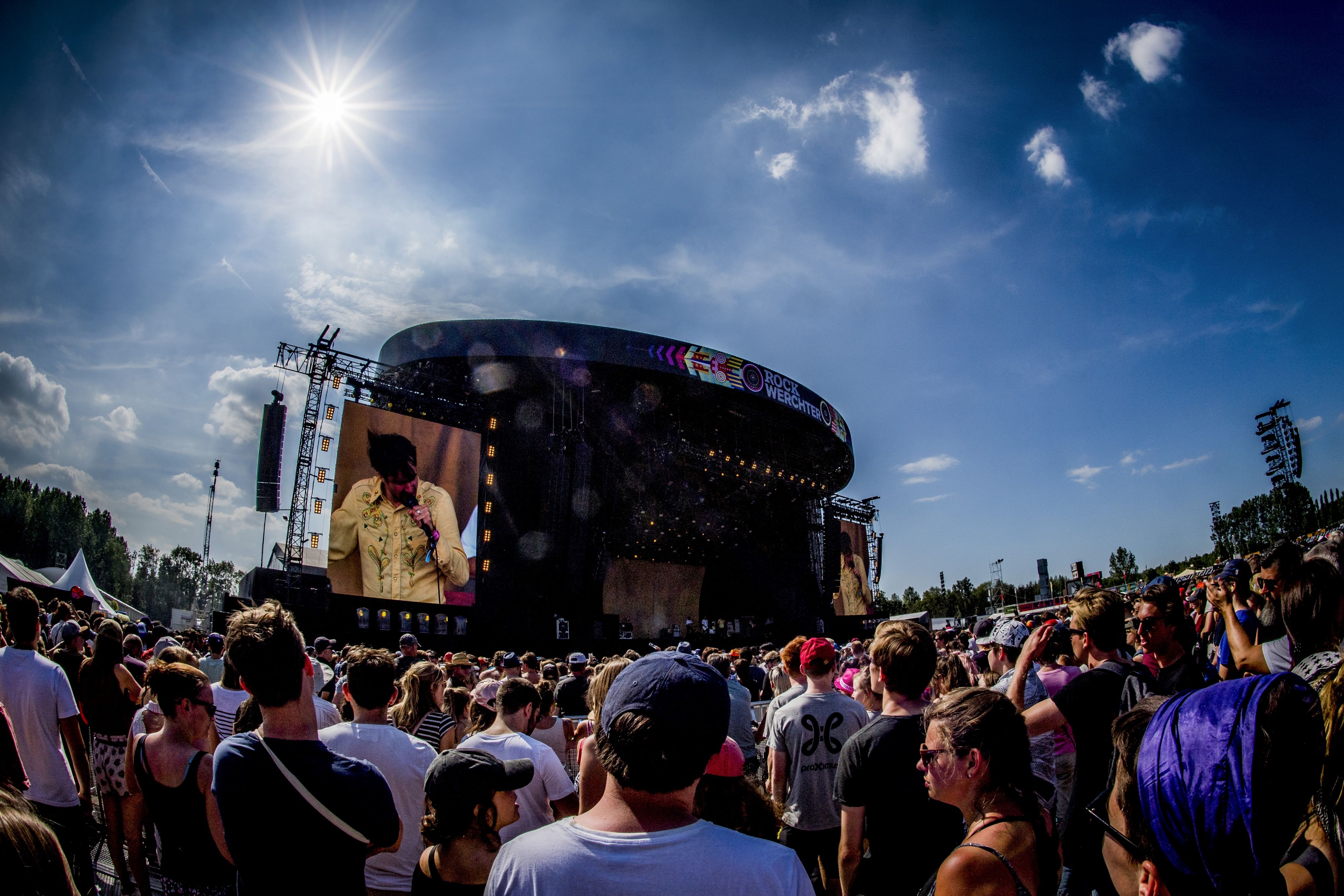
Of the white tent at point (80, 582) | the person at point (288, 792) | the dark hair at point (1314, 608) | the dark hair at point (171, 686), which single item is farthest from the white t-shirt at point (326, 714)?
the white tent at point (80, 582)

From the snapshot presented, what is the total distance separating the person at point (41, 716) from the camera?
3971 millimetres

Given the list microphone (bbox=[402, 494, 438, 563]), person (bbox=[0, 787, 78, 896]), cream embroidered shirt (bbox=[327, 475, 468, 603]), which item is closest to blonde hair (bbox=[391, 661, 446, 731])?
person (bbox=[0, 787, 78, 896])

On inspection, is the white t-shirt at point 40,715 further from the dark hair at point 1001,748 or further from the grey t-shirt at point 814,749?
the dark hair at point 1001,748

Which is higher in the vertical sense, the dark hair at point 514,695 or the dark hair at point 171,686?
the dark hair at point 171,686

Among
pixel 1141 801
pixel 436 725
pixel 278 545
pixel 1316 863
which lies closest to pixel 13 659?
pixel 436 725

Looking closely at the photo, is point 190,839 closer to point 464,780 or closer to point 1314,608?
point 464,780

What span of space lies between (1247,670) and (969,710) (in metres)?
2.54

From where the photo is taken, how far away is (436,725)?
14.7 feet

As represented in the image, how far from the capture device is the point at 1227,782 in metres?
1.14

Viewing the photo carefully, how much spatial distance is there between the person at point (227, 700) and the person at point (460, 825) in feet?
9.58

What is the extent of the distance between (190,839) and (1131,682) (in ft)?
13.5

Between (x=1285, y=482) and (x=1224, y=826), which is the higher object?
(x=1285, y=482)

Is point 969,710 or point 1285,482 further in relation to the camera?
point 1285,482

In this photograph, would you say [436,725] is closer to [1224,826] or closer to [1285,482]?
[1224,826]
